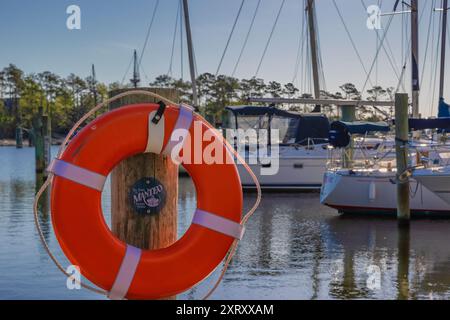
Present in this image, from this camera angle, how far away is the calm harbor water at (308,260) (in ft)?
31.5

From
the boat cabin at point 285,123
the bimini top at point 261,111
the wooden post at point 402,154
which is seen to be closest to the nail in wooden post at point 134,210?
the wooden post at point 402,154

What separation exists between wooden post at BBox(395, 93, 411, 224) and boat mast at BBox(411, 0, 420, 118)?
5.97m

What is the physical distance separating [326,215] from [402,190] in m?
2.92

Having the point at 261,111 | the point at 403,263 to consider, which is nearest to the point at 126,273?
the point at 403,263

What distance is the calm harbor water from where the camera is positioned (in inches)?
378

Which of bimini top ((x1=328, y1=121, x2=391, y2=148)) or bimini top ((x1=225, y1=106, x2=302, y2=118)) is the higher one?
bimini top ((x1=225, y1=106, x2=302, y2=118))

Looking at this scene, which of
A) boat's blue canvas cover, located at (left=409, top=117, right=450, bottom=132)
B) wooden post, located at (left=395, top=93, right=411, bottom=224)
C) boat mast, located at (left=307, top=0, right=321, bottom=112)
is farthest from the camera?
boat mast, located at (left=307, top=0, right=321, bottom=112)

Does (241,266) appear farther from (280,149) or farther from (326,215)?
(280,149)

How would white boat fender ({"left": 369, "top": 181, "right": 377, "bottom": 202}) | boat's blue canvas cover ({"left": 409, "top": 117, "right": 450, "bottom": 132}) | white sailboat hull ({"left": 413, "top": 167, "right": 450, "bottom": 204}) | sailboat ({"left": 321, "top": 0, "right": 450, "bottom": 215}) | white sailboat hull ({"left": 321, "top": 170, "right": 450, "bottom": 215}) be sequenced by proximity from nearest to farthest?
white sailboat hull ({"left": 413, "top": 167, "right": 450, "bottom": 204}) < sailboat ({"left": 321, "top": 0, "right": 450, "bottom": 215}) < white sailboat hull ({"left": 321, "top": 170, "right": 450, "bottom": 215}) < white boat fender ({"left": 369, "top": 181, "right": 377, "bottom": 202}) < boat's blue canvas cover ({"left": 409, "top": 117, "right": 450, "bottom": 132})

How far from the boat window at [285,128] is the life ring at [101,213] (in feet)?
66.9

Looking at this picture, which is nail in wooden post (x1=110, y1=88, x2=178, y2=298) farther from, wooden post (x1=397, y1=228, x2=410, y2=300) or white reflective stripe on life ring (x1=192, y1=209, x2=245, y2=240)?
wooden post (x1=397, y1=228, x2=410, y2=300)

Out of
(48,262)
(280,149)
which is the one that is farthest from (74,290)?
(280,149)

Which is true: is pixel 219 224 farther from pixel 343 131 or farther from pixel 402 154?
pixel 343 131

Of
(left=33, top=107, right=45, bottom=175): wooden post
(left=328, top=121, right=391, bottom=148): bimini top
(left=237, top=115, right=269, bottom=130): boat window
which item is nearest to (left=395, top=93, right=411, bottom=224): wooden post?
(left=328, top=121, right=391, bottom=148): bimini top
